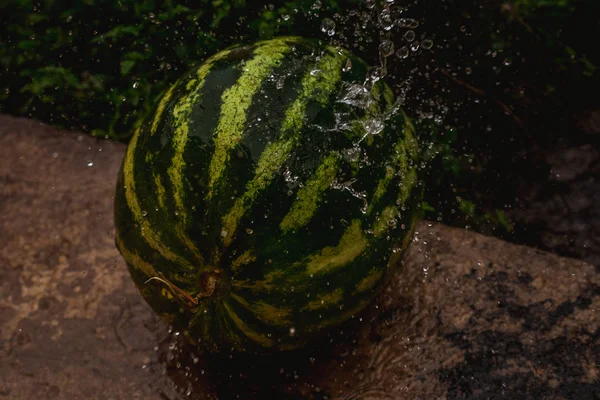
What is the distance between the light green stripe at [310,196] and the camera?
187 centimetres

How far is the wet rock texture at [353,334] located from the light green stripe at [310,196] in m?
0.70

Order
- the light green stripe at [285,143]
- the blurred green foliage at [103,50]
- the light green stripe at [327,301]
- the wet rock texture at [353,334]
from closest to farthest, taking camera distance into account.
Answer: the light green stripe at [285,143] → the light green stripe at [327,301] → the wet rock texture at [353,334] → the blurred green foliage at [103,50]

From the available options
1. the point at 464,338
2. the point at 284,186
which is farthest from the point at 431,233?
the point at 284,186

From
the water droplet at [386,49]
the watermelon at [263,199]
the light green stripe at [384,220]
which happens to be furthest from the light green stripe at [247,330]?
the water droplet at [386,49]

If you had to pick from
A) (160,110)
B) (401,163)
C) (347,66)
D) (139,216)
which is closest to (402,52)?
(347,66)

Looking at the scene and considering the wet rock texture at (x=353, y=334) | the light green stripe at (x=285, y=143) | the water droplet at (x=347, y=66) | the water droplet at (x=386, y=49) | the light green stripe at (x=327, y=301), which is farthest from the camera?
the water droplet at (x=386, y=49)

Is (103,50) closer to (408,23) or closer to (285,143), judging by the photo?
(408,23)

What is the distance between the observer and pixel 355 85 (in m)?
2.08

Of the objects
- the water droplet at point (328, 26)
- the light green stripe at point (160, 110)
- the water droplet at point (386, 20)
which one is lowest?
the water droplet at point (386, 20)

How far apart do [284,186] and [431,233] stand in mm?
1214

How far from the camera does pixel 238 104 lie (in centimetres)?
193

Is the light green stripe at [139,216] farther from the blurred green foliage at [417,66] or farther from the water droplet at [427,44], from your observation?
the water droplet at [427,44]

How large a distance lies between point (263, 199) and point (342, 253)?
30 cm

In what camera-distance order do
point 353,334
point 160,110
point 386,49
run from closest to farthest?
point 160,110 → point 353,334 → point 386,49
